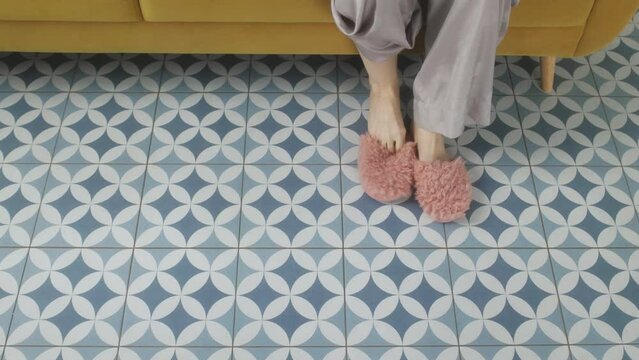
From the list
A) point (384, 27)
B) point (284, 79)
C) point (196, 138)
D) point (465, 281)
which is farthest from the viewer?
point (284, 79)

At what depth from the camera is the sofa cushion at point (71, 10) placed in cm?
124

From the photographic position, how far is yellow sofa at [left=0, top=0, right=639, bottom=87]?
4.00 ft

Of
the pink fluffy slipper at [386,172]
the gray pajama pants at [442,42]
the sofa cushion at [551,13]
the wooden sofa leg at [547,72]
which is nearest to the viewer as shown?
the gray pajama pants at [442,42]

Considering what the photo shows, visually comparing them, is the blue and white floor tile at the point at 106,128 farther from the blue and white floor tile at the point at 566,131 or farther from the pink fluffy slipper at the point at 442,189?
the blue and white floor tile at the point at 566,131

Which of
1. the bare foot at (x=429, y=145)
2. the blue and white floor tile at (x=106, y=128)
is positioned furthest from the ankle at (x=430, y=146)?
the blue and white floor tile at (x=106, y=128)

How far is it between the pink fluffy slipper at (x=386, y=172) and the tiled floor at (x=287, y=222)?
0.03 m

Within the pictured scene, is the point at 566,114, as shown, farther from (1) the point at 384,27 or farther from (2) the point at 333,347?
(2) the point at 333,347

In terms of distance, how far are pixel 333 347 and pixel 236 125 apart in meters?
0.52

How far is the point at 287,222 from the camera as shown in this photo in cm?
130

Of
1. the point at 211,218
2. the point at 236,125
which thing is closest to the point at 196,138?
the point at 236,125

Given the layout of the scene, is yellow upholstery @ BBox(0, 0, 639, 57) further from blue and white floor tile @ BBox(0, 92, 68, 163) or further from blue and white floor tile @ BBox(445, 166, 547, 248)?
blue and white floor tile @ BBox(445, 166, 547, 248)

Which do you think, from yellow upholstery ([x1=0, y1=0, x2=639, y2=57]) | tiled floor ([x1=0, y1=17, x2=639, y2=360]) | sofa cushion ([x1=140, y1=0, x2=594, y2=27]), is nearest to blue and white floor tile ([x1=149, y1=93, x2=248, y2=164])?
tiled floor ([x1=0, y1=17, x2=639, y2=360])

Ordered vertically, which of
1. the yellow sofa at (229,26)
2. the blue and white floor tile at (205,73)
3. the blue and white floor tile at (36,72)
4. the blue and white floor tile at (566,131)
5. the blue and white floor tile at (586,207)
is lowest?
the blue and white floor tile at (586,207)

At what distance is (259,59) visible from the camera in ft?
5.11
